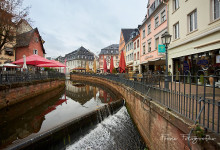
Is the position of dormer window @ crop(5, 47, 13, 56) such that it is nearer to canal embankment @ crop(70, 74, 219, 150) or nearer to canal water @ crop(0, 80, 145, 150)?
canal water @ crop(0, 80, 145, 150)

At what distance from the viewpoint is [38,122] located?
663cm

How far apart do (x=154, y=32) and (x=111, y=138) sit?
15328 mm

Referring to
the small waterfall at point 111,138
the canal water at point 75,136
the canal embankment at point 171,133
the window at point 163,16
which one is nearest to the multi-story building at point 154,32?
the window at point 163,16

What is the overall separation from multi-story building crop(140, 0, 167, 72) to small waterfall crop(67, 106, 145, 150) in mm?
9372

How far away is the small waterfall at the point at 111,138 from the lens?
202 inches

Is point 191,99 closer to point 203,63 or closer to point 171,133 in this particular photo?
point 171,133

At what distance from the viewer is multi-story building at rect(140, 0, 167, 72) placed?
46.0 feet

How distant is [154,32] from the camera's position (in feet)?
52.7

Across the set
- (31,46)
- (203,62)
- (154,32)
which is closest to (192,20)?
(203,62)

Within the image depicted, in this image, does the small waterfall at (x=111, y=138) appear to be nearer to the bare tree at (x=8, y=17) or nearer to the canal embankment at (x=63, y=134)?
the canal embankment at (x=63, y=134)

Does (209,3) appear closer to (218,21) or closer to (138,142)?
(218,21)

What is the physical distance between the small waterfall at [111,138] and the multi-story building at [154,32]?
369 inches

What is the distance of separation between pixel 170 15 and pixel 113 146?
1378 centimetres

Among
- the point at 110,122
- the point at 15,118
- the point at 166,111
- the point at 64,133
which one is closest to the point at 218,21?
the point at 166,111
